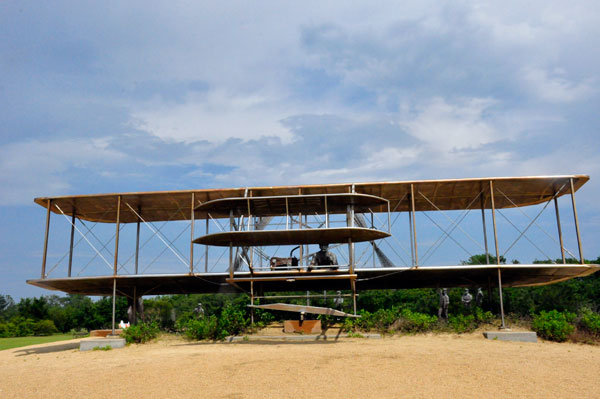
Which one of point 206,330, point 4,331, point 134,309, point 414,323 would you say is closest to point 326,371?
point 414,323

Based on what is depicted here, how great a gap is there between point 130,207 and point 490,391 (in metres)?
19.2

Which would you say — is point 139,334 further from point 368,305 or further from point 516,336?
point 368,305

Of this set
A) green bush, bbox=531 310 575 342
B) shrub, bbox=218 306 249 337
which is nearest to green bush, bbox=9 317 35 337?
shrub, bbox=218 306 249 337

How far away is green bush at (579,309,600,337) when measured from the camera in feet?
70.0

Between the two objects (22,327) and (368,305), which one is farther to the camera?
(22,327)

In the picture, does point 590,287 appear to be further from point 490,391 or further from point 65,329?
point 65,329

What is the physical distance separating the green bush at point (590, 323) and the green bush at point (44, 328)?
5128 centimetres

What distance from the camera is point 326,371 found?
48.6ft

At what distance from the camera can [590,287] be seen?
4628 cm

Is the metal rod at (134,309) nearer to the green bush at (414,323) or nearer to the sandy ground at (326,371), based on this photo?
the sandy ground at (326,371)

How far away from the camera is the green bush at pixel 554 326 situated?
68.8ft

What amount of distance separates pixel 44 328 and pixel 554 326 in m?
51.5

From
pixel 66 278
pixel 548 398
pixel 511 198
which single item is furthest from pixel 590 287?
pixel 66 278

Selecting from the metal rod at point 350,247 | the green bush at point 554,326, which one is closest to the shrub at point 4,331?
the metal rod at point 350,247
